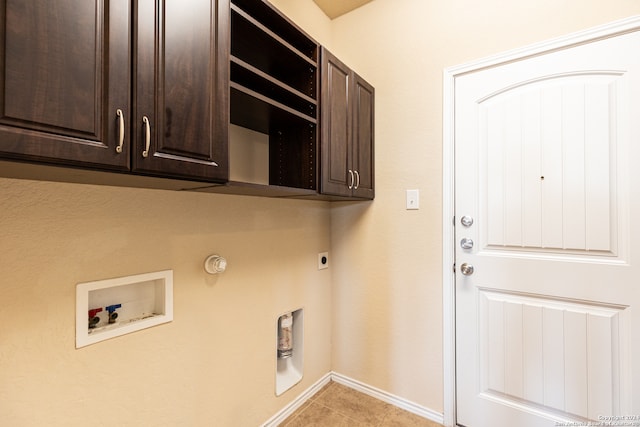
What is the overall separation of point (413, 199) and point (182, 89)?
1395 millimetres

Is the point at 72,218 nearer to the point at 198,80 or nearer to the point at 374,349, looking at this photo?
the point at 198,80

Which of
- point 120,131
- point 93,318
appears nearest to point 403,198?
point 120,131

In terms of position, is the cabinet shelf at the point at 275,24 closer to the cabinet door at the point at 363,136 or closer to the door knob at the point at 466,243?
the cabinet door at the point at 363,136

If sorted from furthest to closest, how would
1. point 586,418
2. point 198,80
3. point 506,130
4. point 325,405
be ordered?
→ point 325,405 → point 506,130 → point 586,418 → point 198,80

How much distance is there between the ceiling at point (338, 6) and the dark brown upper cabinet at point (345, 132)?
625 mm

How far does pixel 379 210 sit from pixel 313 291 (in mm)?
703

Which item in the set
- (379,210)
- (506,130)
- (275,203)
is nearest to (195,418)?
(275,203)

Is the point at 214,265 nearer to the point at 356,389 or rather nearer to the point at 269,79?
the point at 269,79

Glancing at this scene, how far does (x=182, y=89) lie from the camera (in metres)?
0.93

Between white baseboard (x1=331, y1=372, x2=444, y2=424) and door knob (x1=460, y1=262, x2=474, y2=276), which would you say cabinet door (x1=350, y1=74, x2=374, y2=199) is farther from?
white baseboard (x1=331, y1=372, x2=444, y2=424)

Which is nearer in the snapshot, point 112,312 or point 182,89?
point 182,89

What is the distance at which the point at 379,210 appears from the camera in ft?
6.55

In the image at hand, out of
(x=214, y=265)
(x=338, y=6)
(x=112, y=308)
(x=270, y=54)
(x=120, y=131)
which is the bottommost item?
(x=112, y=308)

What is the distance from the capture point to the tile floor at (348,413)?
5.78 ft
